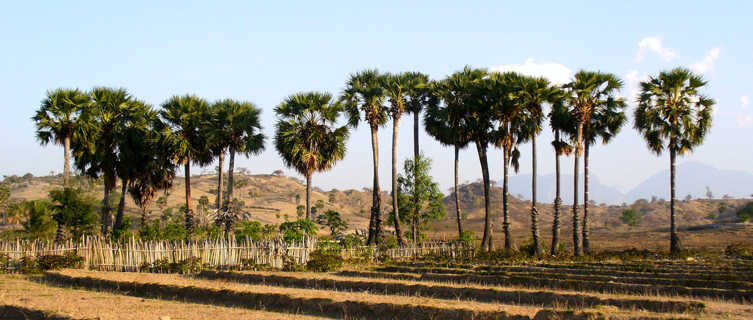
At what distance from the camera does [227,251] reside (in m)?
26.4

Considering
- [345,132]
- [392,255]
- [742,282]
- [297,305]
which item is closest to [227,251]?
[392,255]

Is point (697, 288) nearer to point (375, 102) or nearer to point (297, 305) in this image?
point (297, 305)

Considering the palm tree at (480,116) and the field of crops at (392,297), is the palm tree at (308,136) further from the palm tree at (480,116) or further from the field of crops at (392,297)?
the field of crops at (392,297)

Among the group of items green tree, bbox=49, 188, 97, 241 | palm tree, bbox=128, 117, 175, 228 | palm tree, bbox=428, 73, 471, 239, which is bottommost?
green tree, bbox=49, 188, 97, 241

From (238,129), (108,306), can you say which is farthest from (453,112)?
(108,306)

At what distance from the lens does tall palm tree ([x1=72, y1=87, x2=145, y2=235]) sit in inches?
1384

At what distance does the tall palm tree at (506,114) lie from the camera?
35594 millimetres

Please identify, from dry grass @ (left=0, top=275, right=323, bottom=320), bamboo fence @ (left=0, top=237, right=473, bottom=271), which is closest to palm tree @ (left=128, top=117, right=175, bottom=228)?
bamboo fence @ (left=0, top=237, right=473, bottom=271)

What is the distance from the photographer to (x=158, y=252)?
2564 cm

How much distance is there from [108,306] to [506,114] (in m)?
26.3

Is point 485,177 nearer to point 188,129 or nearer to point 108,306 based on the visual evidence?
point 188,129

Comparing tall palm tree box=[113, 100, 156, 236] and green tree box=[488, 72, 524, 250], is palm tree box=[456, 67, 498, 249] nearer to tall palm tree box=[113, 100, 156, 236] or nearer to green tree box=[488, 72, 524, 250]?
green tree box=[488, 72, 524, 250]

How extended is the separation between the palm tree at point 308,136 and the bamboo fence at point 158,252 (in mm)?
10864

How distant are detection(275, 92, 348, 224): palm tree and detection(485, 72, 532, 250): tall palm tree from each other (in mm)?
9705
